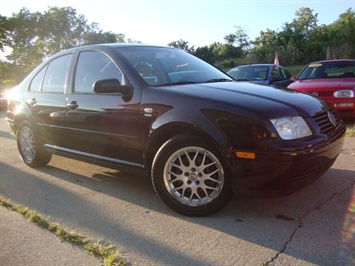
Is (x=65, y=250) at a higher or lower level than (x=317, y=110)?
lower

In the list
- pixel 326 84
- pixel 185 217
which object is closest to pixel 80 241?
pixel 185 217

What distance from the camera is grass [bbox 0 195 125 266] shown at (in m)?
2.54

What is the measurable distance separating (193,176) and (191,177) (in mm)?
25

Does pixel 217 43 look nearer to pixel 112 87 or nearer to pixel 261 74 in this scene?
pixel 261 74

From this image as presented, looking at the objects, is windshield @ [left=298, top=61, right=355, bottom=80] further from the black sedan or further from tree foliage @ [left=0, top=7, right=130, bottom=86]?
tree foliage @ [left=0, top=7, right=130, bottom=86]

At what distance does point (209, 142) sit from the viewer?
314cm

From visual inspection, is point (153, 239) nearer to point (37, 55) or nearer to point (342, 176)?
point (342, 176)

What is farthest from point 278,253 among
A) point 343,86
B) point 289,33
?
point 289,33

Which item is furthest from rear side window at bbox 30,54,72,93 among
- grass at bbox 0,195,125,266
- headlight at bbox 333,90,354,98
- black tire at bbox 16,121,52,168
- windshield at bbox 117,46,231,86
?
headlight at bbox 333,90,354,98

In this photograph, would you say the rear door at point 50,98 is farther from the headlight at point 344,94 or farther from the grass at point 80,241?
the headlight at point 344,94

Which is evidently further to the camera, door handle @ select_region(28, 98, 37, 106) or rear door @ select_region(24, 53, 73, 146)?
door handle @ select_region(28, 98, 37, 106)

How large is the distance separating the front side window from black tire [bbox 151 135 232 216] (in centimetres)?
111

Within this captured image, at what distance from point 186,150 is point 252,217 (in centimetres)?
83

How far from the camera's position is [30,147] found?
524cm
